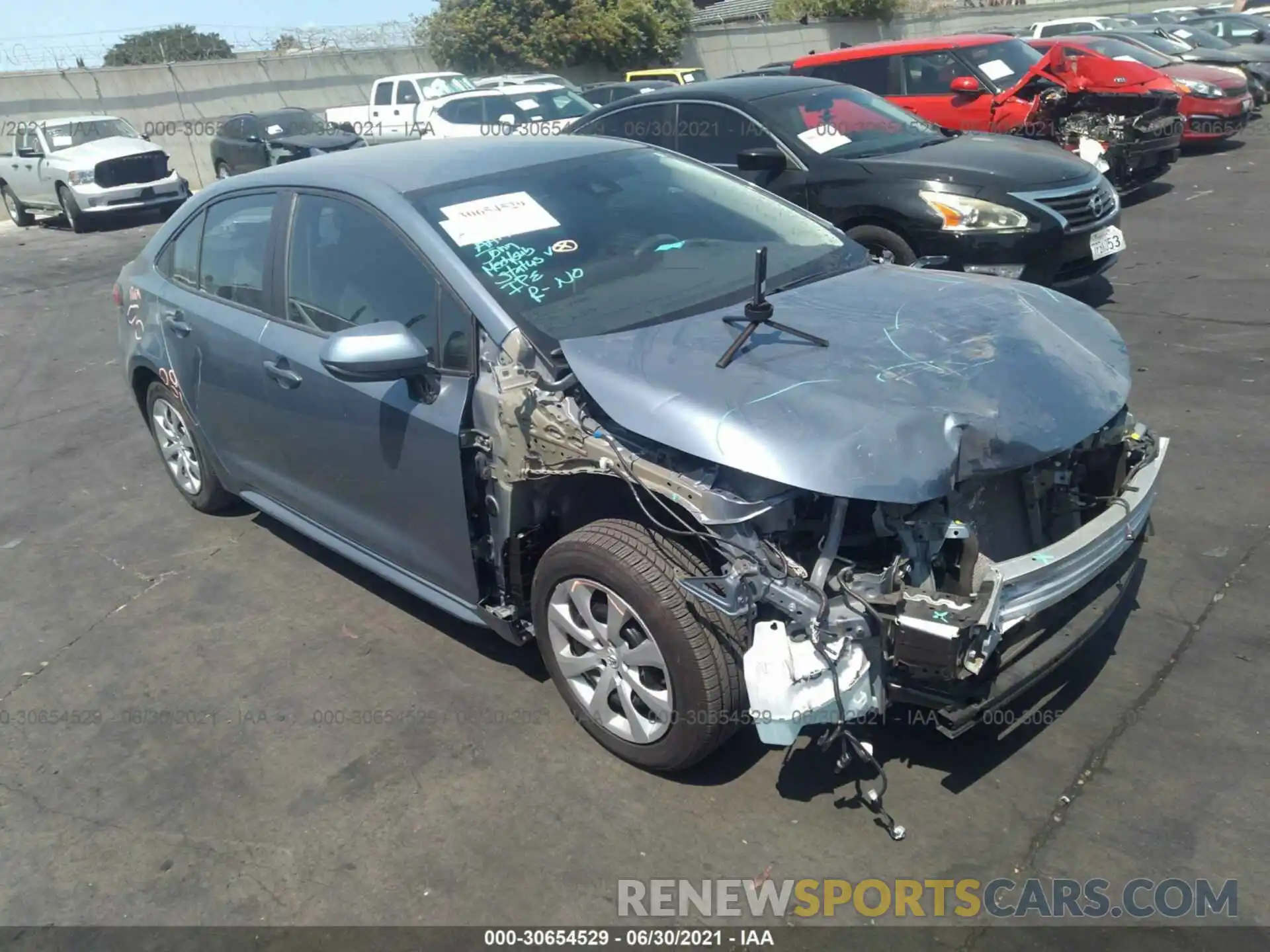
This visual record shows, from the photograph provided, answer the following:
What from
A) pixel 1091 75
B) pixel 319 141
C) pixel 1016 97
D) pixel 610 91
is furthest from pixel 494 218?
pixel 610 91

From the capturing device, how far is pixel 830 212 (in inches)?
289

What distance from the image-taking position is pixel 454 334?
349 centimetres

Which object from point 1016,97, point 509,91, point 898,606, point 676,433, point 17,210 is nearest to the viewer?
point 898,606

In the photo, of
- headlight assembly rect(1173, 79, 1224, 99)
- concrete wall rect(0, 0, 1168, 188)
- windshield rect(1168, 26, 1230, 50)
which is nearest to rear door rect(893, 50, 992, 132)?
headlight assembly rect(1173, 79, 1224, 99)

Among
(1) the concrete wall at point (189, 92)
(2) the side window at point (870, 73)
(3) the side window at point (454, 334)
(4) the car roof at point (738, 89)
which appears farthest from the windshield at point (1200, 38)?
(1) the concrete wall at point (189, 92)

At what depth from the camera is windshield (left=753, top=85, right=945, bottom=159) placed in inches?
302

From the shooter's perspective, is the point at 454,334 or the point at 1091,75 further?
the point at 1091,75

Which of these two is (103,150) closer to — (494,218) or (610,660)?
(494,218)

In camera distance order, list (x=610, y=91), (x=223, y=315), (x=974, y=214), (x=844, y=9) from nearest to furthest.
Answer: (x=223, y=315) < (x=974, y=214) < (x=610, y=91) < (x=844, y=9)

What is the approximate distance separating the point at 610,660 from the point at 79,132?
1834 centimetres

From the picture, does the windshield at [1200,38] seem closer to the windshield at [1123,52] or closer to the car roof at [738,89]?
the windshield at [1123,52]

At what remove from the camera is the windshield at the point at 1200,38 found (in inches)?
742

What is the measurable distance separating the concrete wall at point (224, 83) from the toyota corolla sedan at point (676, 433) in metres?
22.7

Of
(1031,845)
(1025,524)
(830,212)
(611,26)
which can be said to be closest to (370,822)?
(1031,845)
